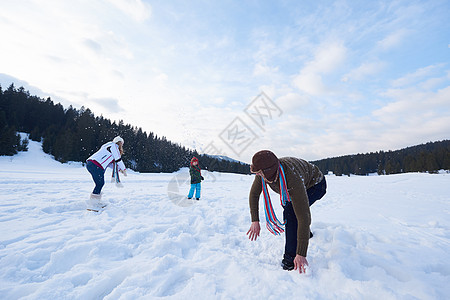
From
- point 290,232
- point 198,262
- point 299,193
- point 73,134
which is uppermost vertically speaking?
point 73,134

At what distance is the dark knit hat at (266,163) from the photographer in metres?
2.34

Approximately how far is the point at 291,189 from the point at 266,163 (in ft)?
1.39

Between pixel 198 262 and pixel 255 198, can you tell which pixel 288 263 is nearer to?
pixel 255 198

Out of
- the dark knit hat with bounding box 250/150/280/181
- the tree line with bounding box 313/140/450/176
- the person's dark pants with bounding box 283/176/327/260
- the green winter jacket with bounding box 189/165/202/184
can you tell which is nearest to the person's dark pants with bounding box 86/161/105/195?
the green winter jacket with bounding box 189/165/202/184

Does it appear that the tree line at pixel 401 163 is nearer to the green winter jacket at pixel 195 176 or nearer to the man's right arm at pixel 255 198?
the green winter jacket at pixel 195 176

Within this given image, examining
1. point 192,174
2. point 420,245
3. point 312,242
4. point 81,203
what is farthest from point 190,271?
point 192,174

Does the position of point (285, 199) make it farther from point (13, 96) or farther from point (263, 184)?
point (13, 96)

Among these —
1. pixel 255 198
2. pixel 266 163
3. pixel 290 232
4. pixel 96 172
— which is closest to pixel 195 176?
pixel 96 172

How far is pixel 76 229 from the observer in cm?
355

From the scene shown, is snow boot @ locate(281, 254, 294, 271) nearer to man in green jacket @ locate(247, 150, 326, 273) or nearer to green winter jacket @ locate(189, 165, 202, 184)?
man in green jacket @ locate(247, 150, 326, 273)

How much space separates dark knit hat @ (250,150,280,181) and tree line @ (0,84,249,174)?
43.5 metres

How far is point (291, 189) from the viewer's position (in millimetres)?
2291

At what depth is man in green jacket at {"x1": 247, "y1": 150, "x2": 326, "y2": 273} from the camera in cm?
219

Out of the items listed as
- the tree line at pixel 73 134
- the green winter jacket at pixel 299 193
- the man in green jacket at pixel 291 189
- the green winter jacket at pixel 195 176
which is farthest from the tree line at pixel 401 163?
the green winter jacket at pixel 299 193
